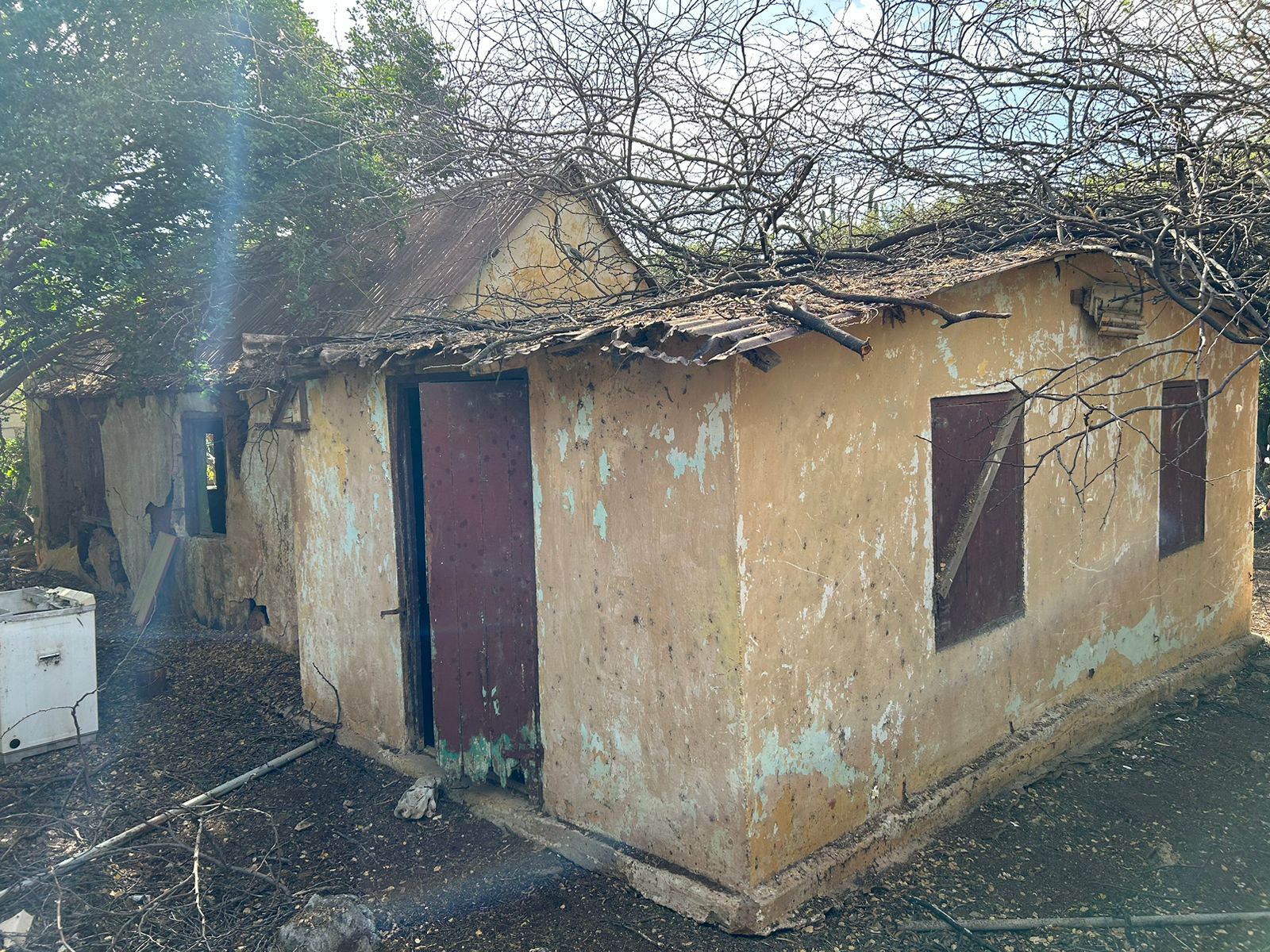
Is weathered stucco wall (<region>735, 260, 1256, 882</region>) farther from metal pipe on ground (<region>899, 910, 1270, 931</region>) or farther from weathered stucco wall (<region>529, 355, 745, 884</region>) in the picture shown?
metal pipe on ground (<region>899, 910, 1270, 931</region>)

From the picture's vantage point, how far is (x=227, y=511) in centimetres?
954

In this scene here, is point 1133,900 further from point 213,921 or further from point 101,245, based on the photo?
point 101,245

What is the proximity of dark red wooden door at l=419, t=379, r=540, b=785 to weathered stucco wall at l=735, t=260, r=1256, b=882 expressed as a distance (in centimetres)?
150

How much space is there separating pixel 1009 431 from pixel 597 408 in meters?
2.45

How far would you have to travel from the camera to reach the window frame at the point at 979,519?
488 cm

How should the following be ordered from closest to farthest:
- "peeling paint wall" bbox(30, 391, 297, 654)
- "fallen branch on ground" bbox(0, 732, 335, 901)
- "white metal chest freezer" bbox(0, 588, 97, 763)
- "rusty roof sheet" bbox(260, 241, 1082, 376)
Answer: "rusty roof sheet" bbox(260, 241, 1082, 376), "fallen branch on ground" bbox(0, 732, 335, 901), "white metal chest freezer" bbox(0, 588, 97, 763), "peeling paint wall" bbox(30, 391, 297, 654)

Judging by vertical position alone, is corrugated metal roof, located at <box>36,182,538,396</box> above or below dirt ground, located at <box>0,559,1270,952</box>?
above

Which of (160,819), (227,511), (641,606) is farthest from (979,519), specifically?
(227,511)

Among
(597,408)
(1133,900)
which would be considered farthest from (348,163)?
(1133,900)

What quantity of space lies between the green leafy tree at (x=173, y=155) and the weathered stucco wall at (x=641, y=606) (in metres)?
3.29

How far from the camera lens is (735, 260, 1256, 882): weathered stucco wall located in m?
4.01

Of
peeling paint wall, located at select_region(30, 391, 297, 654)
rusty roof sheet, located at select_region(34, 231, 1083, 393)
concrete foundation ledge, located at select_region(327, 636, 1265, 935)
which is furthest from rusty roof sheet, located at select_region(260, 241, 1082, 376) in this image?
peeling paint wall, located at select_region(30, 391, 297, 654)

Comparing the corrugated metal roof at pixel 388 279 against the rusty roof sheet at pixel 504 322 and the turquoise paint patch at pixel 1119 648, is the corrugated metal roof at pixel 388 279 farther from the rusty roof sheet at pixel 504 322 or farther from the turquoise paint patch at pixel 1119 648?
the turquoise paint patch at pixel 1119 648

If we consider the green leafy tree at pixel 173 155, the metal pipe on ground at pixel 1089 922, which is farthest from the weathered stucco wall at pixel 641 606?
the green leafy tree at pixel 173 155
